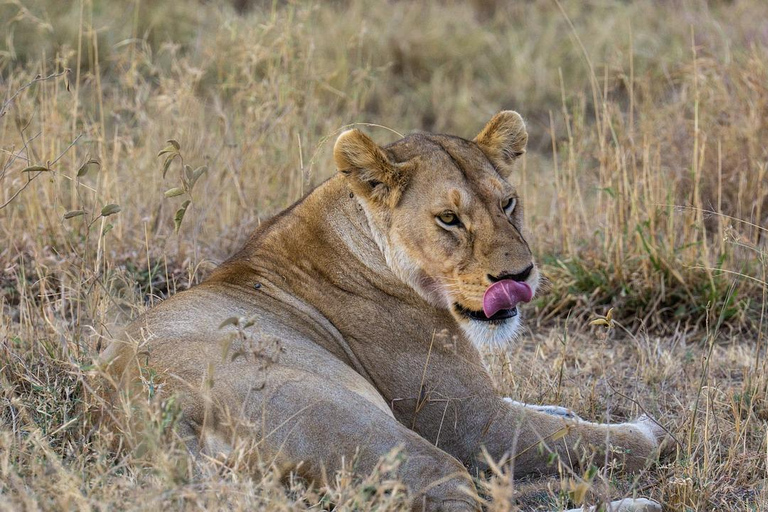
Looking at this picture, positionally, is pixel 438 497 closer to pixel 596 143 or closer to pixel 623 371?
pixel 623 371

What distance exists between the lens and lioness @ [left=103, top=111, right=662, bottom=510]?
367cm

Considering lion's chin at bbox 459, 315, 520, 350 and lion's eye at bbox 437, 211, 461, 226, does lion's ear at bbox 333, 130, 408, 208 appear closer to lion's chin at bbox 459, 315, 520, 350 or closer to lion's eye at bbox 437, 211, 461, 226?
lion's eye at bbox 437, 211, 461, 226

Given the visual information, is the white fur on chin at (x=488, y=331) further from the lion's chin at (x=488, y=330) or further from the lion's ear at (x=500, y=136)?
the lion's ear at (x=500, y=136)

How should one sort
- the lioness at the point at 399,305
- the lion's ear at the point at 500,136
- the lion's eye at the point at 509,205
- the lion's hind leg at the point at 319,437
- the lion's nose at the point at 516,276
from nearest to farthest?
1. the lion's hind leg at the point at 319,437
2. the lioness at the point at 399,305
3. the lion's nose at the point at 516,276
4. the lion's eye at the point at 509,205
5. the lion's ear at the point at 500,136

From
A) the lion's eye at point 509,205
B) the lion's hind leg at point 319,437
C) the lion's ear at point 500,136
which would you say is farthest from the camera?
the lion's ear at point 500,136

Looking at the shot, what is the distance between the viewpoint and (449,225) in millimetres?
4020

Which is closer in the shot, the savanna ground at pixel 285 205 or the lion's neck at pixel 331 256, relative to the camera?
the savanna ground at pixel 285 205

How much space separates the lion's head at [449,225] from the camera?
393 cm

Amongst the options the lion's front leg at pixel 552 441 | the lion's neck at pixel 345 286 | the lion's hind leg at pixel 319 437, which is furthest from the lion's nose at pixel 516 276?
the lion's hind leg at pixel 319 437

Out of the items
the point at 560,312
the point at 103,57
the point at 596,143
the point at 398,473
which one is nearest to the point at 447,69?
the point at 103,57

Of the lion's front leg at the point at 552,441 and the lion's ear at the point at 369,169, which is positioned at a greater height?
the lion's ear at the point at 369,169

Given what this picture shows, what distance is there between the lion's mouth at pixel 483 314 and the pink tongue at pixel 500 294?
4.0 inches

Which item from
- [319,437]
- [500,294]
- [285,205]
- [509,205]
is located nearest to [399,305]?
[500,294]

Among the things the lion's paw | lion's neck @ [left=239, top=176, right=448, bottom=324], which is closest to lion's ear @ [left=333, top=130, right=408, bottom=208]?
lion's neck @ [left=239, top=176, right=448, bottom=324]
